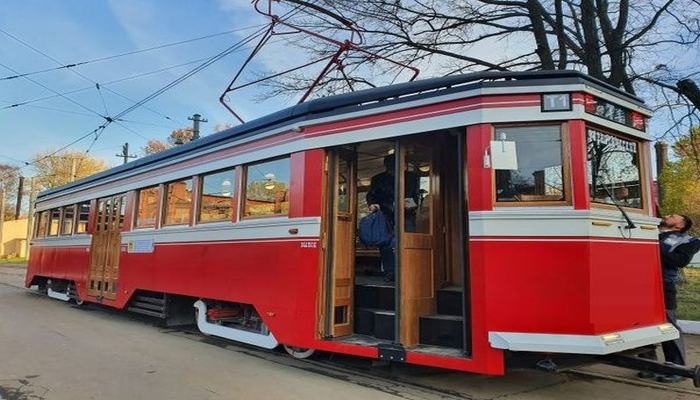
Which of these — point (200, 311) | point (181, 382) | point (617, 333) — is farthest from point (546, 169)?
point (200, 311)

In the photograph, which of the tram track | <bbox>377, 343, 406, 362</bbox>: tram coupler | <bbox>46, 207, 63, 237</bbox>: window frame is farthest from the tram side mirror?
<bbox>46, 207, 63, 237</bbox>: window frame

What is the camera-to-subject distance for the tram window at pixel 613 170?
15.1 feet

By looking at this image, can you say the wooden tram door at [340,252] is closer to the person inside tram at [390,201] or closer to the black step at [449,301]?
the person inside tram at [390,201]

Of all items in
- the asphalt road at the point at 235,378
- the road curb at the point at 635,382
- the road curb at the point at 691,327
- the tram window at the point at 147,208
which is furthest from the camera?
the tram window at the point at 147,208

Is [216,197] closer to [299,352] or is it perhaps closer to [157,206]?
[157,206]

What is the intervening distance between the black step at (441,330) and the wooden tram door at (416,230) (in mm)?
79

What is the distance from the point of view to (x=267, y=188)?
6.45 meters

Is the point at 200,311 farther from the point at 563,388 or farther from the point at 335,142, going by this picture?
the point at 563,388

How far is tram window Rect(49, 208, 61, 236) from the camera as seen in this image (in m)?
13.2

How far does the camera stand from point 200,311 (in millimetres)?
7332

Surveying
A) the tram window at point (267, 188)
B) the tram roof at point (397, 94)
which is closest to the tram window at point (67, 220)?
the tram roof at point (397, 94)

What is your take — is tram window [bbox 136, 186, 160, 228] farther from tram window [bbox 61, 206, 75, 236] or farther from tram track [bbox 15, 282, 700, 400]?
tram window [bbox 61, 206, 75, 236]

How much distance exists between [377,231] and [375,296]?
709mm

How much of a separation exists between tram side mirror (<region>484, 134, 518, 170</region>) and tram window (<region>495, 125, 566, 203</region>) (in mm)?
107
